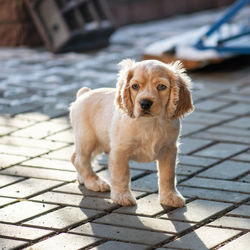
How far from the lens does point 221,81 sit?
790 centimetres

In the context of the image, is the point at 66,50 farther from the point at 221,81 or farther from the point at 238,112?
the point at 238,112

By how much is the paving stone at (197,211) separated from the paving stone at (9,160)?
1.49 meters

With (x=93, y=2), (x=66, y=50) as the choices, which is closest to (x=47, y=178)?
(x=66, y=50)

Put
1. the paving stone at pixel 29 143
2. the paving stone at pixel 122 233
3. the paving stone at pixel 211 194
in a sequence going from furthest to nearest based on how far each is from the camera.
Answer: the paving stone at pixel 29 143, the paving stone at pixel 211 194, the paving stone at pixel 122 233

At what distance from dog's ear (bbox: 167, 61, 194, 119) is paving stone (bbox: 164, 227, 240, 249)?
2.29 feet

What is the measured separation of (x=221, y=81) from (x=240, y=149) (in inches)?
105

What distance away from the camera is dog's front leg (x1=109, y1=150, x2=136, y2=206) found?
4.11 metres

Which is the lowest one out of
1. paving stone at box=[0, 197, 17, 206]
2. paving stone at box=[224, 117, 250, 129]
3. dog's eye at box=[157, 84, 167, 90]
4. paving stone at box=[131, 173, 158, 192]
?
paving stone at box=[224, 117, 250, 129]

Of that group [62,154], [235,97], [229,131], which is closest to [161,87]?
[62,154]

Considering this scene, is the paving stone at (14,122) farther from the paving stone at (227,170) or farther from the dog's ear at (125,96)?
the dog's ear at (125,96)

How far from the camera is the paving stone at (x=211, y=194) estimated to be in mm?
4270

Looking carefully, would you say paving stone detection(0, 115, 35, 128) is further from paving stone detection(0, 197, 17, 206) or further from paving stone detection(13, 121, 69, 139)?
paving stone detection(0, 197, 17, 206)

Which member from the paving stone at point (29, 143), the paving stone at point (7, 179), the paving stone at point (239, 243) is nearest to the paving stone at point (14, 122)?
the paving stone at point (29, 143)

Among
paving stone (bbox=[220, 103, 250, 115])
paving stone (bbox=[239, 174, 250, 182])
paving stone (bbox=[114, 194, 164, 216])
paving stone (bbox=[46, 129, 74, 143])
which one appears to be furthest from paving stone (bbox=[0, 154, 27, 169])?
paving stone (bbox=[220, 103, 250, 115])
